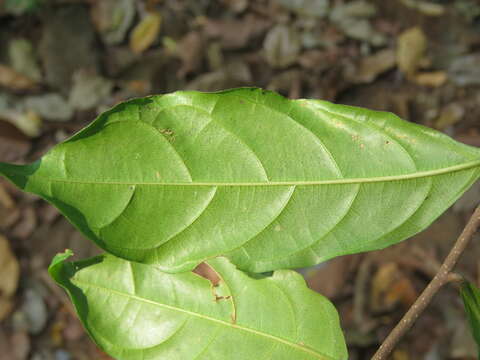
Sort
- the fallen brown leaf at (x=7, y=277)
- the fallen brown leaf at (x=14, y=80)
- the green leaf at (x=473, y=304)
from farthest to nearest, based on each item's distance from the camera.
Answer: the fallen brown leaf at (x=14, y=80)
the fallen brown leaf at (x=7, y=277)
the green leaf at (x=473, y=304)

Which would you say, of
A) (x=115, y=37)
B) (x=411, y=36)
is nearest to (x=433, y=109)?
(x=411, y=36)

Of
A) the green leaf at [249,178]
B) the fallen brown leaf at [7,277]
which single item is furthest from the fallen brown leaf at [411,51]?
the fallen brown leaf at [7,277]

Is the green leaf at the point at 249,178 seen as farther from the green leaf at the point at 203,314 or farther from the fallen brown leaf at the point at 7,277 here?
the fallen brown leaf at the point at 7,277

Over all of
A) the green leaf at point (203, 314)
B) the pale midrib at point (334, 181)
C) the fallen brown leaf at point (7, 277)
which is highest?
the pale midrib at point (334, 181)

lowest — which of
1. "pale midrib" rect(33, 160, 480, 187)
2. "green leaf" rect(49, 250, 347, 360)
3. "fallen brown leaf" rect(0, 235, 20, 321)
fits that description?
"fallen brown leaf" rect(0, 235, 20, 321)

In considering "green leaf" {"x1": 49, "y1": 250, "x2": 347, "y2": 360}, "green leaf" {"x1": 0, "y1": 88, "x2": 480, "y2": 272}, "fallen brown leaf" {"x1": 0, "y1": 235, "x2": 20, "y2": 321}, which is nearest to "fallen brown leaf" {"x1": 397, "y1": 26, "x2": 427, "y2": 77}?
"green leaf" {"x1": 0, "y1": 88, "x2": 480, "y2": 272}

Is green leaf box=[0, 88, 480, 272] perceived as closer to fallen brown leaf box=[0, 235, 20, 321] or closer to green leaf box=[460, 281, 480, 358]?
green leaf box=[460, 281, 480, 358]
